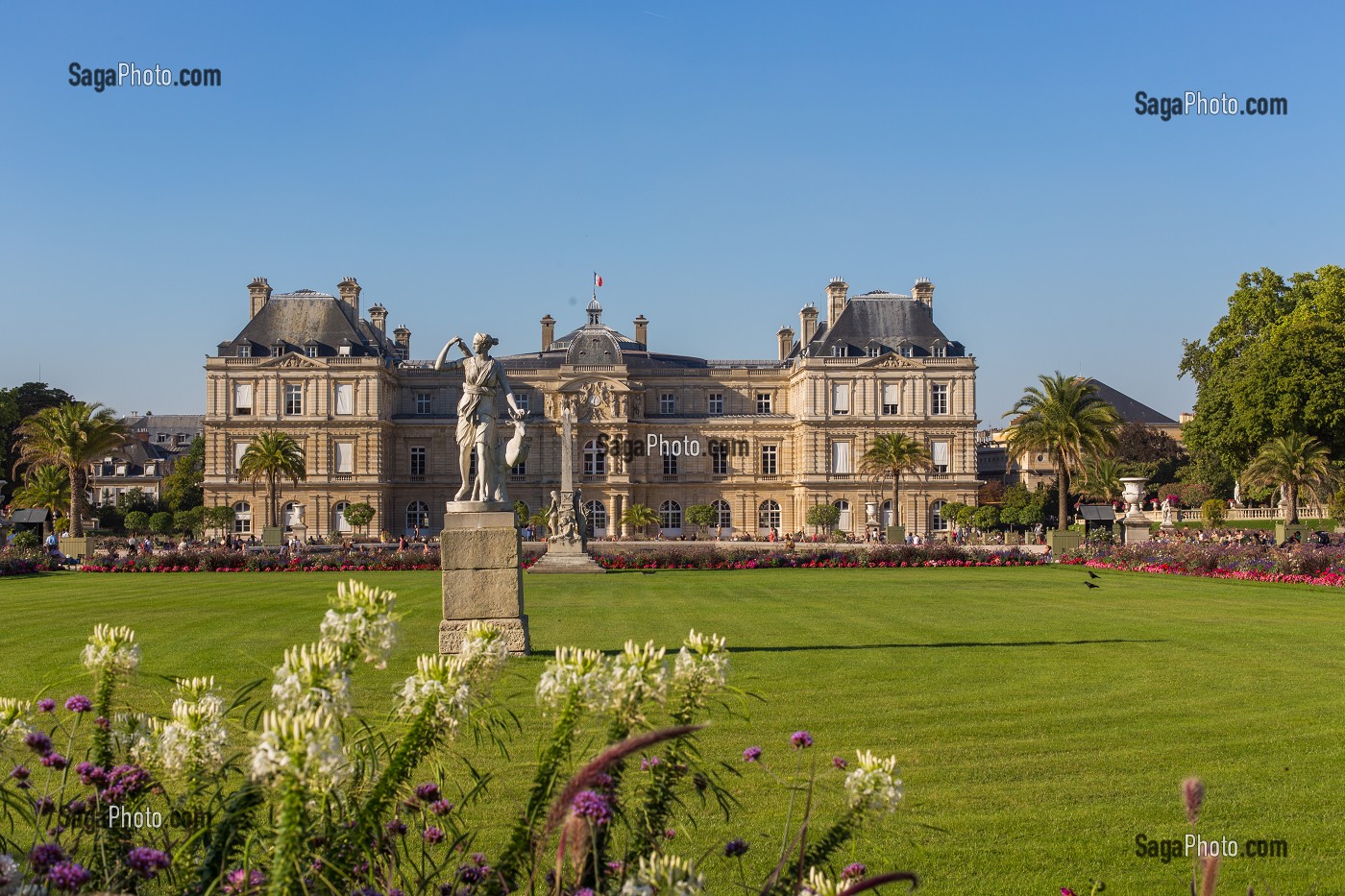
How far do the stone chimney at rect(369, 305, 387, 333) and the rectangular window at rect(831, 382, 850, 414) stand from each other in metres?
35.1

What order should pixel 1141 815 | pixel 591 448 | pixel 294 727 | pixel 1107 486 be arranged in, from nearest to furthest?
pixel 294 727
pixel 1141 815
pixel 1107 486
pixel 591 448

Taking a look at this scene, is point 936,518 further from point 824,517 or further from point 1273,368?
point 1273,368

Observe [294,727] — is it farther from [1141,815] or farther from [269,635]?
[269,635]

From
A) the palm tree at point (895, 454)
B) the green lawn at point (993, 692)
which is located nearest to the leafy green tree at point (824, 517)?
the palm tree at point (895, 454)

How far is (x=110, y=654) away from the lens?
12.9ft

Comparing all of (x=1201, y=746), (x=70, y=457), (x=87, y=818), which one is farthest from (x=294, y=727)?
(x=70, y=457)

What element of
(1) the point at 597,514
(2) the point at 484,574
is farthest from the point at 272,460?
(2) the point at 484,574

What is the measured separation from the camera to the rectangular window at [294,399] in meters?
74.7

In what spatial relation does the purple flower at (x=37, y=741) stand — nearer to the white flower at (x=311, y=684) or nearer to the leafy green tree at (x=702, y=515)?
the white flower at (x=311, y=684)

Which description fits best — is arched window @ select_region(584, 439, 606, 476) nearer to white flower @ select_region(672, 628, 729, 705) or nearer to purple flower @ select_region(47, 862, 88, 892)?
white flower @ select_region(672, 628, 729, 705)

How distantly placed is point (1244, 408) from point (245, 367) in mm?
60254

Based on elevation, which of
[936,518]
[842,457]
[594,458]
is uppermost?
[594,458]

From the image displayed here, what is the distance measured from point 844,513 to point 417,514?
1178 inches

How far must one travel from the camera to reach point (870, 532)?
72250 mm
